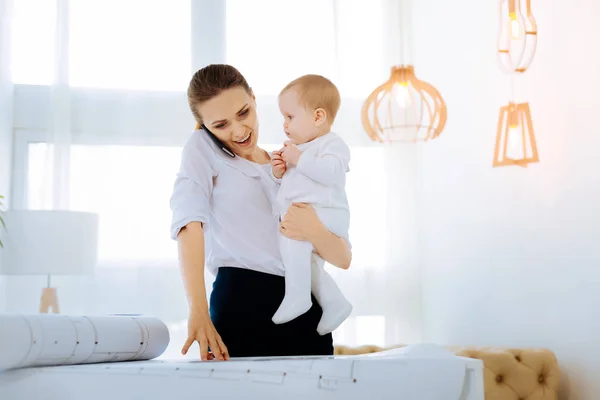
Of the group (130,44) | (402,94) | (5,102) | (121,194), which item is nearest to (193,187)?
(402,94)

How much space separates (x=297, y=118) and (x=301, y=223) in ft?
1.05

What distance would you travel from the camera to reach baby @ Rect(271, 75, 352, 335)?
1.73 metres

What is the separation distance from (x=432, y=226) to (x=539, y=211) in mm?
1166

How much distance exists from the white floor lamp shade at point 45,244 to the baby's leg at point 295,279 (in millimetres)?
2150

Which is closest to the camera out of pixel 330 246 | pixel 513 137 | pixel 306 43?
pixel 330 246

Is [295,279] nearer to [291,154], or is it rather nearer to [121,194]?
[291,154]

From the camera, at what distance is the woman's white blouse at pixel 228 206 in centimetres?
171

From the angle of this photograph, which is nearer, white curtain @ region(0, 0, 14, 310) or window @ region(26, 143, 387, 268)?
white curtain @ region(0, 0, 14, 310)

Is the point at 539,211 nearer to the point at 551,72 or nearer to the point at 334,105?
the point at 551,72

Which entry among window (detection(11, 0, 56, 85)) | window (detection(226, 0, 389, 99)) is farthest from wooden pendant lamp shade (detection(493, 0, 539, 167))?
window (detection(11, 0, 56, 85))

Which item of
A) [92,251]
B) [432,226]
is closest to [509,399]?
[432,226]

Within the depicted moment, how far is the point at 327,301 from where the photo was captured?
177 centimetres

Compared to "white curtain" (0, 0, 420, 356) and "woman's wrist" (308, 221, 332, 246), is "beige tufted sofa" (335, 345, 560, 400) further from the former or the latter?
"woman's wrist" (308, 221, 332, 246)

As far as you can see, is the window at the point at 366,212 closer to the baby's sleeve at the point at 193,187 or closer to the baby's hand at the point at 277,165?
the baby's hand at the point at 277,165
